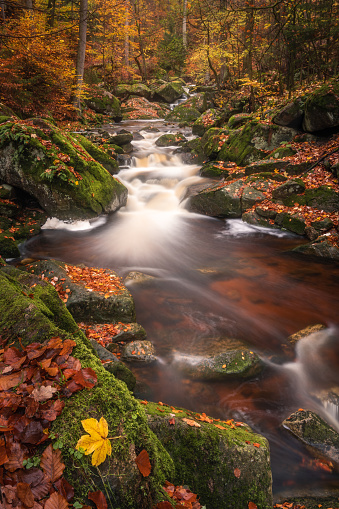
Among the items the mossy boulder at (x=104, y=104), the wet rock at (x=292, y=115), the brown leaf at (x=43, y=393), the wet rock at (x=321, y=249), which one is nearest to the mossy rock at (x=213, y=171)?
the wet rock at (x=292, y=115)

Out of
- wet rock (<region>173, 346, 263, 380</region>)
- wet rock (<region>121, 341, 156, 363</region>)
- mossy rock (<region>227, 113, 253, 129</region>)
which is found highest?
mossy rock (<region>227, 113, 253, 129</region>)

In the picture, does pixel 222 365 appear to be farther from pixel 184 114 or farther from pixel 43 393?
pixel 184 114

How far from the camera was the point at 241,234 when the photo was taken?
977 cm

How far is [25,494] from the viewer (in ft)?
3.89

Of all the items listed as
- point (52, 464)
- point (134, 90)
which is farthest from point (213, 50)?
point (52, 464)

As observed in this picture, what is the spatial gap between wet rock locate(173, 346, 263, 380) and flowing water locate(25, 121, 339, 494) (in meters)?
0.10

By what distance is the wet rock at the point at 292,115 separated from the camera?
36.2 ft

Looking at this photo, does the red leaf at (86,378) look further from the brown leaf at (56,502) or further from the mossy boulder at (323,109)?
the mossy boulder at (323,109)

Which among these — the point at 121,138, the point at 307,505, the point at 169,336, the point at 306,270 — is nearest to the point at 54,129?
the point at 121,138

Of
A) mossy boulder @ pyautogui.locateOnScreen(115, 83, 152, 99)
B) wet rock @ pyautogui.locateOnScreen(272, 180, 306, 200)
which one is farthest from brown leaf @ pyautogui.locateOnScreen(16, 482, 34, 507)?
mossy boulder @ pyautogui.locateOnScreen(115, 83, 152, 99)

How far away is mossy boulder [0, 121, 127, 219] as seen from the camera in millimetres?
8695

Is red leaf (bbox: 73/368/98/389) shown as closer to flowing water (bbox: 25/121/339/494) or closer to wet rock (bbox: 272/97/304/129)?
flowing water (bbox: 25/121/339/494)

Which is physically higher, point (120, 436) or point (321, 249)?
point (120, 436)

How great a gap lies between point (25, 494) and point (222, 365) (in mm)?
3585
